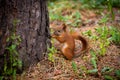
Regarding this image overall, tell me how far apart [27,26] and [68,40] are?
0.81 metres

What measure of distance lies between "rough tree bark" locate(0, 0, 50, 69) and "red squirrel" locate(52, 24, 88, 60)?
34cm

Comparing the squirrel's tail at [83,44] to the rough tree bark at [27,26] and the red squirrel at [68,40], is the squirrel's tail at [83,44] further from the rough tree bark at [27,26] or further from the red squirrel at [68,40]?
the rough tree bark at [27,26]

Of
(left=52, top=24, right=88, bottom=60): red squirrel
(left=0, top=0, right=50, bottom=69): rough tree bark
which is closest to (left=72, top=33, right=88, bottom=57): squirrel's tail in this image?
(left=52, top=24, right=88, bottom=60): red squirrel

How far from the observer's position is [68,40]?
3779 mm

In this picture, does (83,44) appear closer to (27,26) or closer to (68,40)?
(68,40)

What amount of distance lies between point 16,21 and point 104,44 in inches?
55.8

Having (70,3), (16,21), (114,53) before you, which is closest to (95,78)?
(114,53)

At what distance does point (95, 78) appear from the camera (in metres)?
3.15

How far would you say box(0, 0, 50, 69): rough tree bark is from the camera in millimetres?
3045

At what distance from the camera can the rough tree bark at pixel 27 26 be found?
A: 304 cm

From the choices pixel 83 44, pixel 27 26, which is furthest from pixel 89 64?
pixel 27 26

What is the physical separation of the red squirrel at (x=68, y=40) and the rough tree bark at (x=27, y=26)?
1.13ft

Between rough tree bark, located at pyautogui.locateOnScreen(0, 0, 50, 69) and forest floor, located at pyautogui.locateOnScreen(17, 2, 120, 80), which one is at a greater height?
rough tree bark, located at pyautogui.locateOnScreen(0, 0, 50, 69)

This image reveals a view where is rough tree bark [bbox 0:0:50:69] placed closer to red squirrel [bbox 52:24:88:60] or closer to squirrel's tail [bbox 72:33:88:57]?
red squirrel [bbox 52:24:88:60]
